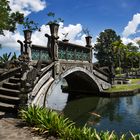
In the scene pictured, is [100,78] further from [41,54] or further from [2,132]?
[2,132]

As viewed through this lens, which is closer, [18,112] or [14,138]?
[14,138]

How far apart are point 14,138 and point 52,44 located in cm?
1029

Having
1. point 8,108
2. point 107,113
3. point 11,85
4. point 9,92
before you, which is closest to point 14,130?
point 8,108

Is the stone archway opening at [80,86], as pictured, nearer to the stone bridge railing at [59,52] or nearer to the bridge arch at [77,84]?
the bridge arch at [77,84]

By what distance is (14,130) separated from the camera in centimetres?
1006

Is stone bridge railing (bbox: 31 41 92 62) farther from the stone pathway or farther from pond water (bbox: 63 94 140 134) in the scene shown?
the stone pathway

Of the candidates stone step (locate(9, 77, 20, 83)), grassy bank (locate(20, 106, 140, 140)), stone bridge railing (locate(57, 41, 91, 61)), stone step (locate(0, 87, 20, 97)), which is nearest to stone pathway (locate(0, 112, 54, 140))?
grassy bank (locate(20, 106, 140, 140))

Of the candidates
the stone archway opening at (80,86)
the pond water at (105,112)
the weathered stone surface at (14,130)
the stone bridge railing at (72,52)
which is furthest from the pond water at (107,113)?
the weathered stone surface at (14,130)

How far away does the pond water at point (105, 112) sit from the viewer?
16641 mm

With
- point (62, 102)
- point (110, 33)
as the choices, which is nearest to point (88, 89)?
point (62, 102)

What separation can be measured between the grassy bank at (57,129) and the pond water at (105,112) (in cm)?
610

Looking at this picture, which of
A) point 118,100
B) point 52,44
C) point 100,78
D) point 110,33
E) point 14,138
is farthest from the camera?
point 110,33

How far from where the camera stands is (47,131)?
954 centimetres

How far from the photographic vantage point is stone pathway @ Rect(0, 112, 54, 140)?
30.4ft
